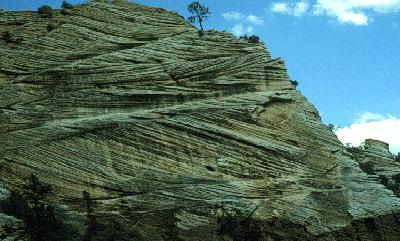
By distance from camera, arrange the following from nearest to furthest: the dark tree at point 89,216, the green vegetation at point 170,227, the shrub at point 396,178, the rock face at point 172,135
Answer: the dark tree at point 89,216 → the green vegetation at point 170,227 → the rock face at point 172,135 → the shrub at point 396,178

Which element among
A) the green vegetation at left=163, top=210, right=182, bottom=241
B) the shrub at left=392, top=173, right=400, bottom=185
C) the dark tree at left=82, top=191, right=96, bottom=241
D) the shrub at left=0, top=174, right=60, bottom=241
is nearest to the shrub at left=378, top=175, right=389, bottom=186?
the shrub at left=392, top=173, right=400, bottom=185

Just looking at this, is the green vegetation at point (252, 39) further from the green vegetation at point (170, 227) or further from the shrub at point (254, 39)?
the green vegetation at point (170, 227)

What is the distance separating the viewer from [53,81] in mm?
43000

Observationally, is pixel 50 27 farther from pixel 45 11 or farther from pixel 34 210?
pixel 34 210

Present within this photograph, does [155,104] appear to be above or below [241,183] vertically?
above

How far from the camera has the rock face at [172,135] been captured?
121ft

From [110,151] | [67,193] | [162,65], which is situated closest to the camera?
[67,193]

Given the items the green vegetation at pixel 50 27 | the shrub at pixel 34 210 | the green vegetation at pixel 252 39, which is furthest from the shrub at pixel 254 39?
the shrub at pixel 34 210

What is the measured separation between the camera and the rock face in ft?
121

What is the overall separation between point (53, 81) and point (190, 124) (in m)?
11.6

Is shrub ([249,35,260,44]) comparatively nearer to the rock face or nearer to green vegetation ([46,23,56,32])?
the rock face

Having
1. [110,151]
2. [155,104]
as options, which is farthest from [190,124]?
[110,151]

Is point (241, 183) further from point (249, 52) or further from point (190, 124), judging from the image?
point (249, 52)

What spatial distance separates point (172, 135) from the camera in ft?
132
